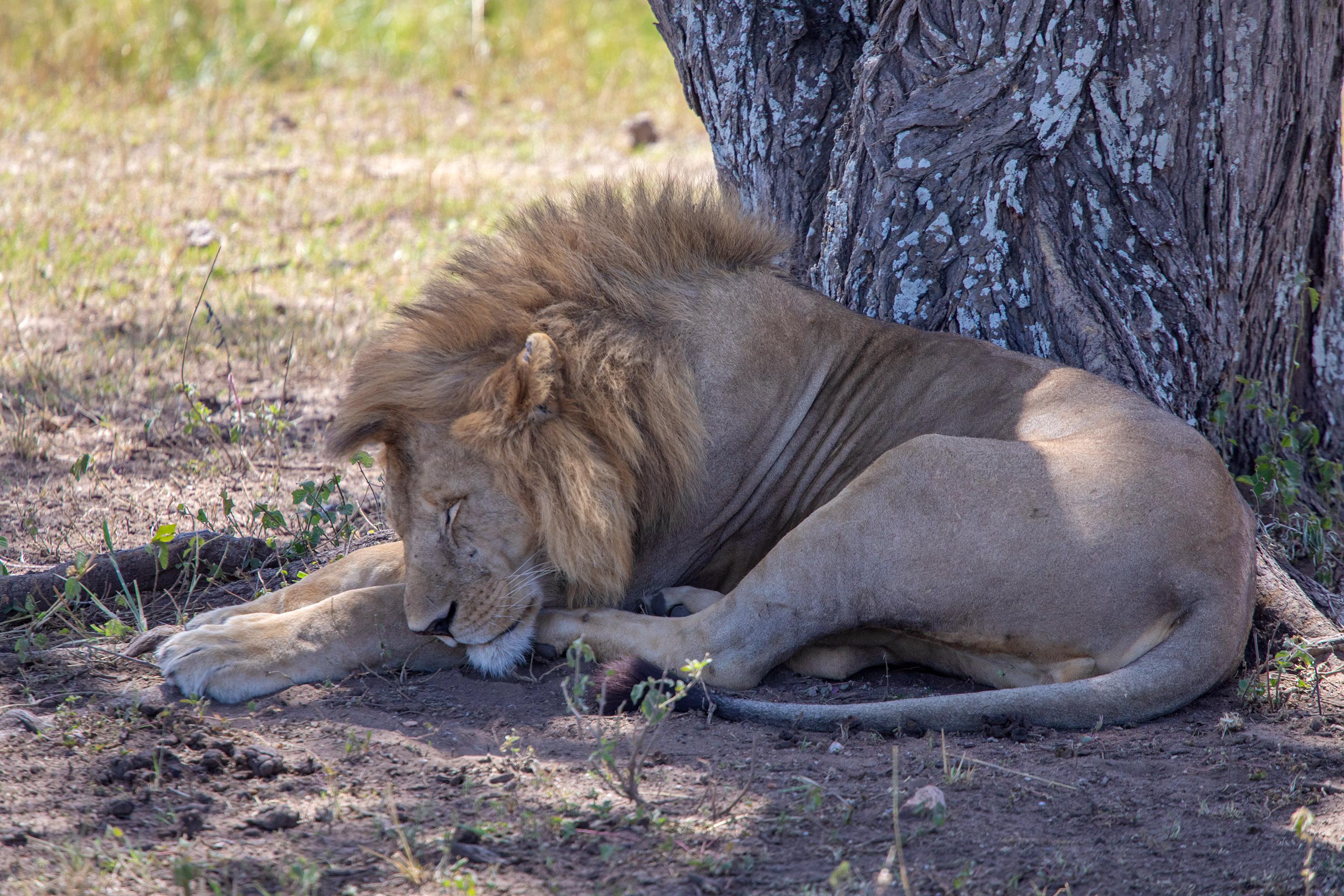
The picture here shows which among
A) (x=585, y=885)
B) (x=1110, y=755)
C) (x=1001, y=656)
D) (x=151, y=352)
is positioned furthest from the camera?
(x=151, y=352)

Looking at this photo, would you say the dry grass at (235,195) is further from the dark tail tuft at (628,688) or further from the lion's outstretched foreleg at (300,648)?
the dark tail tuft at (628,688)

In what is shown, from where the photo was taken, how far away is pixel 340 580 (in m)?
3.22

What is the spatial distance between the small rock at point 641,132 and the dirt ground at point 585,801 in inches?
244

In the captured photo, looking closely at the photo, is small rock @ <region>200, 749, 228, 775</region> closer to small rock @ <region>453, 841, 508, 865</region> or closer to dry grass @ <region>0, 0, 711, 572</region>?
small rock @ <region>453, 841, 508, 865</region>

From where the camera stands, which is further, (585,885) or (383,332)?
(383,332)

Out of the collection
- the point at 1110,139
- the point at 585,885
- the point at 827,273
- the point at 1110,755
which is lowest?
the point at 1110,755

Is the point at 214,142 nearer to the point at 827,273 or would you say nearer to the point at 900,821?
the point at 827,273

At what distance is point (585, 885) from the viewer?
6.56 ft

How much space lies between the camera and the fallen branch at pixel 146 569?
3.13 metres

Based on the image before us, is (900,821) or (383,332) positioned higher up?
(383,332)

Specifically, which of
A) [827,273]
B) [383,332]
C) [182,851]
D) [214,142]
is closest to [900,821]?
[182,851]

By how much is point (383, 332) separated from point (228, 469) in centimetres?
127

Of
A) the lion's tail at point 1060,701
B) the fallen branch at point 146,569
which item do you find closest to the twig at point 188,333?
the fallen branch at point 146,569

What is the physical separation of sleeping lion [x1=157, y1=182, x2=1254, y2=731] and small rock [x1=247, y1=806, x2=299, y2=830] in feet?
2.11
